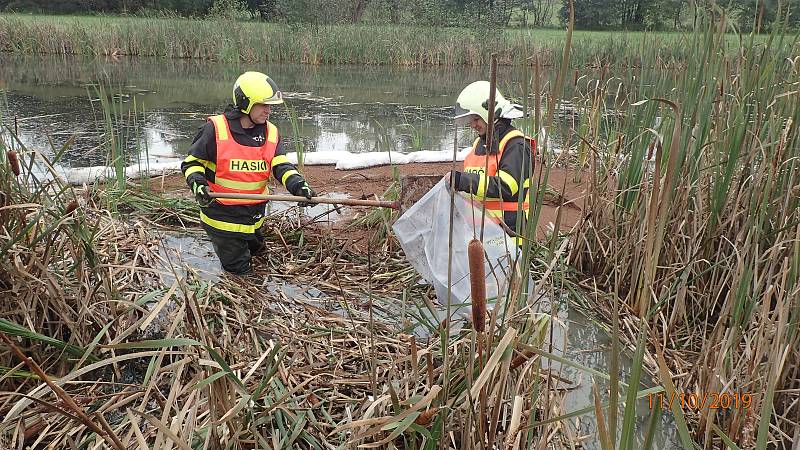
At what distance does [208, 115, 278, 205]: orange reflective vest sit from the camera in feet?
11.3

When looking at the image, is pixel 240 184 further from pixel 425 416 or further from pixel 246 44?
pixel 246 44

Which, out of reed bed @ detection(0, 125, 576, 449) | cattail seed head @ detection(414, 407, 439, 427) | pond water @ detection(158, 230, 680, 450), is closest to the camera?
cattail seed head @ detection(414, 407, 439, 427)

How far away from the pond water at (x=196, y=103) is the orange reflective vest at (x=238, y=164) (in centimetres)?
78

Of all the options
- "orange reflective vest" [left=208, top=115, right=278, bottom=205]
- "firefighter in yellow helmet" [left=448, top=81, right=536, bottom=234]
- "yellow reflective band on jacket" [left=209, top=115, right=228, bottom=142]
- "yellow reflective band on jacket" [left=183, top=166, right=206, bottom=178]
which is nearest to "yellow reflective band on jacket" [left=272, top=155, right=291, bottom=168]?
"orange reflective vest" [left=208, top=115, right=278, bottom=205]

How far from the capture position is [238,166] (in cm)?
348

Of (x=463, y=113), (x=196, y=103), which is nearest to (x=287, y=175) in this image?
(x=463, y=113)

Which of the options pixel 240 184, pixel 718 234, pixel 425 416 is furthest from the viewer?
pixel 240 184

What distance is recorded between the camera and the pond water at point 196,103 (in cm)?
669

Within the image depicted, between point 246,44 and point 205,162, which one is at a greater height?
point 246,44

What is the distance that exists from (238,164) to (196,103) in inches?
283

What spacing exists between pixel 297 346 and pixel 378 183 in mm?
2850

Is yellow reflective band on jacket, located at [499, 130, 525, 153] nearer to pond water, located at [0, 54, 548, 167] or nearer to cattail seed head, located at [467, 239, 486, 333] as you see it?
pond water, located at [0, 54, 548, 167]

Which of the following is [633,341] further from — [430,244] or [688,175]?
[430,244]
